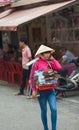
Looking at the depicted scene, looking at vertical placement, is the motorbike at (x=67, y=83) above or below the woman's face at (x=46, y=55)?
below

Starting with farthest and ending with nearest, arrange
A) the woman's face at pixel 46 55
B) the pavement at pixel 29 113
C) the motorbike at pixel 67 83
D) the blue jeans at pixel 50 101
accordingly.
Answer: the motorbike at pixel 67 83
the pavement at pixel 29 113
the woman's face at pixel 46 55
the blue jeans at pixel 50 101

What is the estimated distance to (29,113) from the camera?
9992 mm

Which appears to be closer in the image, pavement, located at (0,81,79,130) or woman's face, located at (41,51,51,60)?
woman's face, located at (41,51,51,60)

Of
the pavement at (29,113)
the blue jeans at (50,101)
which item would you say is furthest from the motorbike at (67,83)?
the blue jeans at (50,101)

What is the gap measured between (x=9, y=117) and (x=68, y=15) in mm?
6800

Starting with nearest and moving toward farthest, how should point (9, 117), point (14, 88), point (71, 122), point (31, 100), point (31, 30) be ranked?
point (71, 122) → point (9, 117) → point (31, 100) → point (14, 88) → point (31, 30)

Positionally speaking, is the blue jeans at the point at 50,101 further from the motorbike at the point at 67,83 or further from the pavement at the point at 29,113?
the motorbike at the point at 67,83

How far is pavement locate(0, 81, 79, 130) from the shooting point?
28.1ft

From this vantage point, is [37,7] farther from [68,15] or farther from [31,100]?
[31,100]

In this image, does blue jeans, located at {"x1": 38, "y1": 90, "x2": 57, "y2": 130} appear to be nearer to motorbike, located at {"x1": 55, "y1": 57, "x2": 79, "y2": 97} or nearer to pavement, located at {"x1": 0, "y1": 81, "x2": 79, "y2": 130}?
pavement, located at {"x1": 0, "y1": 81, "x2": 79, "y2": 130}

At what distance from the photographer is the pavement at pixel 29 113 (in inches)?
337

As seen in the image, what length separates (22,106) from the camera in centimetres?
1098

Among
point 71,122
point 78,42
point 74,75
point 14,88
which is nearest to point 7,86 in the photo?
point 14,88

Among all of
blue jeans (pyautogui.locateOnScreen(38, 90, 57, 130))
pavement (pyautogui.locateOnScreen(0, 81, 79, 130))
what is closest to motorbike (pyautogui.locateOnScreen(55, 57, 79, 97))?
pavement (pyautogui.locateOnScreen(0, 81, 79, 130))
